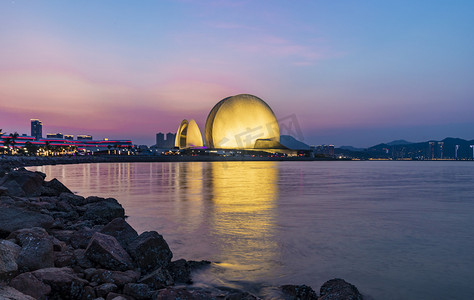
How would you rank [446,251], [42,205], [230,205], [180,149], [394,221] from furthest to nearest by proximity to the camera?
[180,149], [230,205], [394,221], [42,205], [446,251]

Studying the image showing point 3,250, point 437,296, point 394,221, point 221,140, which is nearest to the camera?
point 3,250

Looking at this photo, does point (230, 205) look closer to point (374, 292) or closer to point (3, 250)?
point (374, 292)

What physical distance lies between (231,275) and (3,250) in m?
3.25

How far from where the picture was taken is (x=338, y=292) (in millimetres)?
4500

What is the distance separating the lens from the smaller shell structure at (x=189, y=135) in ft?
368

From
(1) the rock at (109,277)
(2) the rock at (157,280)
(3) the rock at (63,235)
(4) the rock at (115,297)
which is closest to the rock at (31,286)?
(1) the rock at (109,277)

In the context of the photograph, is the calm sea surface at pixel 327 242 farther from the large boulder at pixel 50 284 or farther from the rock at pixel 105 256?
the large boulder at pixel 50 284

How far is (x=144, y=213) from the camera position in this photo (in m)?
12.1

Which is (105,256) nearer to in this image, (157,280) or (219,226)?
(157,280)

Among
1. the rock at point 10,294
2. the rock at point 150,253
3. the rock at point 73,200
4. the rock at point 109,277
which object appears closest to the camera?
the rock at point 10,294

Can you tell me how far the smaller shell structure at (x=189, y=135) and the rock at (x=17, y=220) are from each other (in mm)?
105479

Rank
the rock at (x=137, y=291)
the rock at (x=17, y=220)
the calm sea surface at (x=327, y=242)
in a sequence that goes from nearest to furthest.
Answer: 1. the rock at (x=137, y=291)
2. the calm sea surface at (x=327, y=242)
3. the rock at (x=17, y=220)

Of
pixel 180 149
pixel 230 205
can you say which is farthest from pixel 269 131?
pixel 230 205

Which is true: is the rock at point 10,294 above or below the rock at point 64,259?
above
